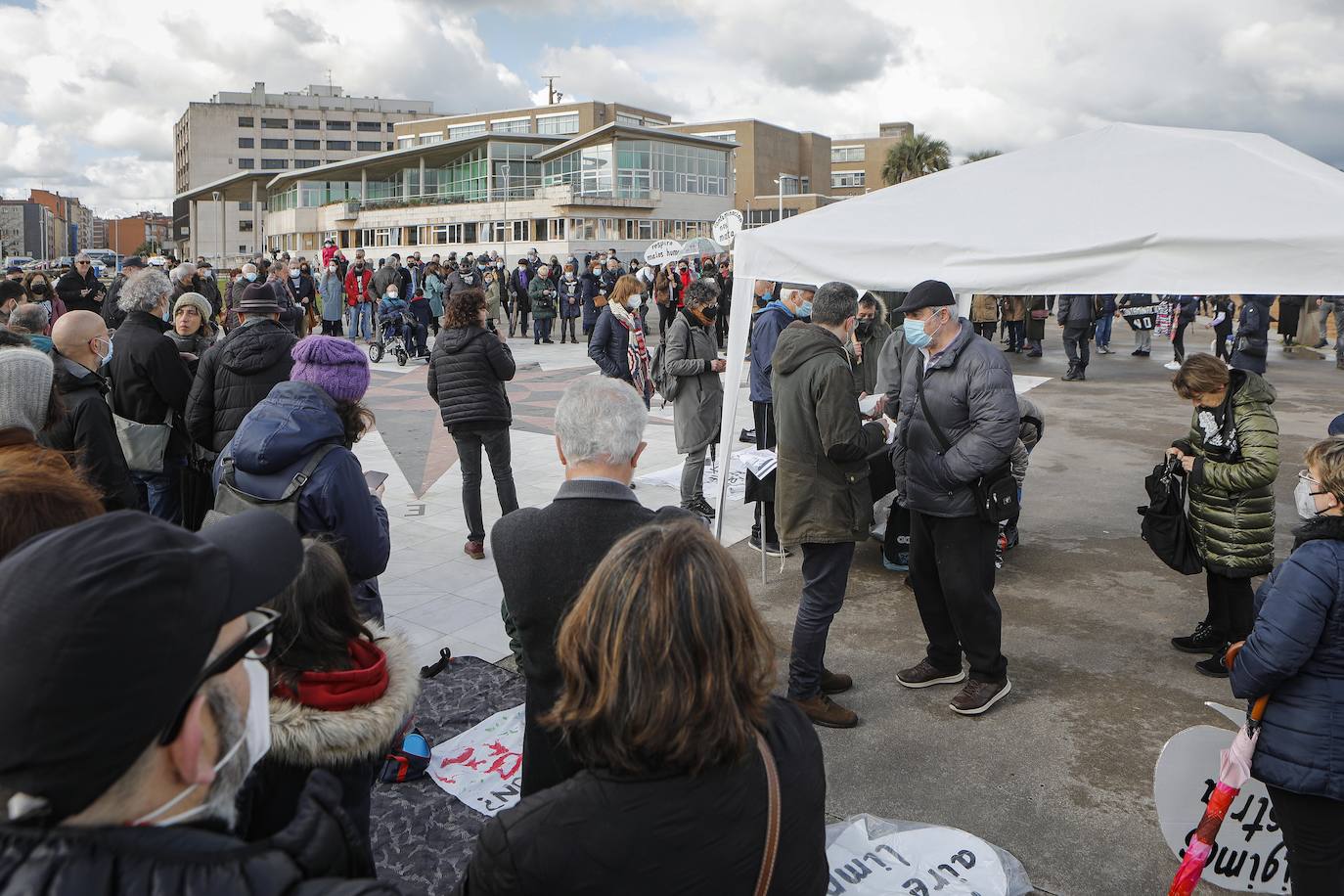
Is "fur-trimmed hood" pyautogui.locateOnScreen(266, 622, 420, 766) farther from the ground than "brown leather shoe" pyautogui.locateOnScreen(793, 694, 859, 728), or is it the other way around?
"fur-trimmed hood" pyautogui.locateOnScreen(266, 622, 420, 766)

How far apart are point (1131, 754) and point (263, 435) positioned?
3698 millimetres

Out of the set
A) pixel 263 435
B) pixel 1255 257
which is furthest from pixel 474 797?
pixel 1255 257

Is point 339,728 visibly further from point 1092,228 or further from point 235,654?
point 1092,228

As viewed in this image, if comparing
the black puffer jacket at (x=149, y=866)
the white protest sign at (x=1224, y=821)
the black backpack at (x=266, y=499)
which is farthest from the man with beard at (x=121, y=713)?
the white protest sign at (x=1224, y=821)

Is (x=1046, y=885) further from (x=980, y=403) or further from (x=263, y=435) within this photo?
(x=263, y=435)

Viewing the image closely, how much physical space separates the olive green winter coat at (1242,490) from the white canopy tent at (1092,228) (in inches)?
27.6

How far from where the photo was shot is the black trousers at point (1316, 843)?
2529mm

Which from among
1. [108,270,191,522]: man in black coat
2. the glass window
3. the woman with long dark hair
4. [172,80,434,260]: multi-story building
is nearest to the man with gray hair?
the woman with long dark hair

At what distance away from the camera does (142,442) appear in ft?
16.1

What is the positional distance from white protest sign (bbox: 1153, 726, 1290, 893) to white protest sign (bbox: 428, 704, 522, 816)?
7.31 feet

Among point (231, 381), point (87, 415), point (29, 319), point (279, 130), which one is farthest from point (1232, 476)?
point (279, 130)

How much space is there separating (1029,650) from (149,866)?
15.8ft

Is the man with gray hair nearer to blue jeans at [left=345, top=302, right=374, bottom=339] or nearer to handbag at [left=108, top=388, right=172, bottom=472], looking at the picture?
handbag at [left=108, top=388, right=172, bottom=472]

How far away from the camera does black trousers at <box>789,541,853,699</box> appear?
413cm
